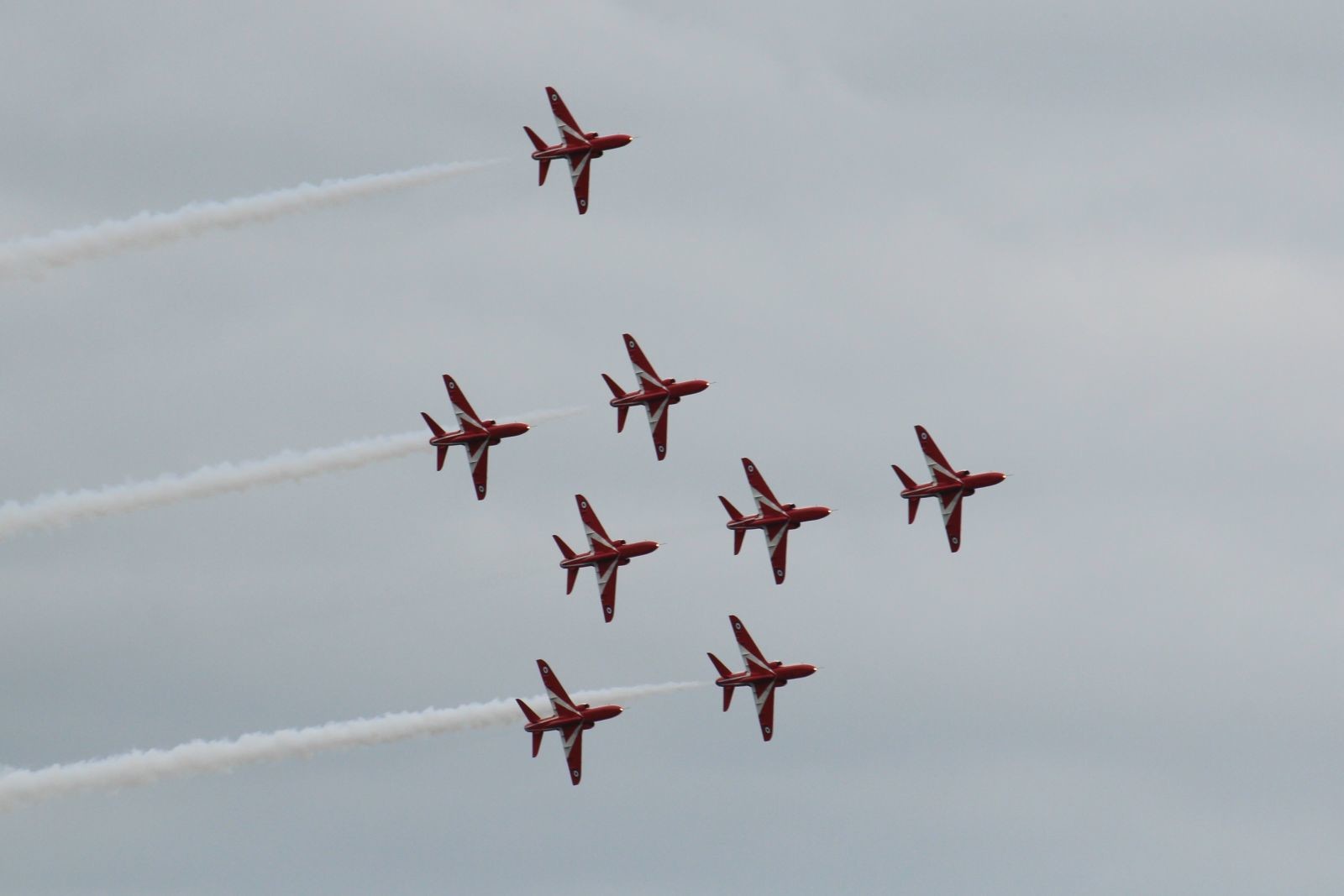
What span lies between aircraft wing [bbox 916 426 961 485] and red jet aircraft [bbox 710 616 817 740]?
1046cm

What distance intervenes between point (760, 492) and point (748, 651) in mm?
7419

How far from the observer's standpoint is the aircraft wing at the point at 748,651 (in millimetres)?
131250

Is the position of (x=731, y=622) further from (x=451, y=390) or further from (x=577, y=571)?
(x=451, y=390)

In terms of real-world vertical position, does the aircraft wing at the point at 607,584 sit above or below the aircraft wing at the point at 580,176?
below

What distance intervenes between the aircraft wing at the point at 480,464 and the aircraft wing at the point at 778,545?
13.7 m

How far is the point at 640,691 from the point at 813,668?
8349 millimetres

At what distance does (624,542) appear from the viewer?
432ft

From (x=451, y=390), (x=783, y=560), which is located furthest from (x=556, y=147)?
(x=783, y=560)

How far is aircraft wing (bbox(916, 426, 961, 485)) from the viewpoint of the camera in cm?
13262

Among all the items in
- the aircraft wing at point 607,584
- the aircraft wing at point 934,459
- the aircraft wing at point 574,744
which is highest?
the aircraft wing at point 934,459

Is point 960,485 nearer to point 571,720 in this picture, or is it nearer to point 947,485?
point 947,485

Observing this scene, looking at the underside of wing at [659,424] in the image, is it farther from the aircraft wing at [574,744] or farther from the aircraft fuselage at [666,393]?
the aircraft wing at [574,744]

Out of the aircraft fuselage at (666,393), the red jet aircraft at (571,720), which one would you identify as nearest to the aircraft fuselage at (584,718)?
the red jet aircraft at (571,720)

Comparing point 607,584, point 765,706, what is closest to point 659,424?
point 607,584
